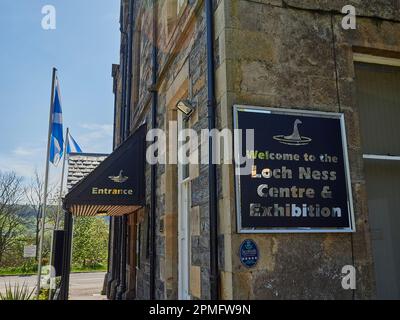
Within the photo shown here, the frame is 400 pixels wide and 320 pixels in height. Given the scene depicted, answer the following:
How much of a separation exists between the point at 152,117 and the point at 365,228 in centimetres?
456

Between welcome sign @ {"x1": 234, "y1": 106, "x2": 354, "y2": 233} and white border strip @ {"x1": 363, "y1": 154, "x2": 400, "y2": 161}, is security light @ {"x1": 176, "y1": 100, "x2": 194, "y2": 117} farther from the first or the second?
white border strip @ {"x1": 363, "y1": 154, "x2": 400, "y2": 161}

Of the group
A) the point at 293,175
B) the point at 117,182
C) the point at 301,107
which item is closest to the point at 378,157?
the point at 301,107

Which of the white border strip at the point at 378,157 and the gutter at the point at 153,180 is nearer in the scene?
the white border strip at the point at 378,157

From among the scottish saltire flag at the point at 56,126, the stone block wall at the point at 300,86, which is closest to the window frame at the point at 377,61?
the stone block wall at the point at 300,86

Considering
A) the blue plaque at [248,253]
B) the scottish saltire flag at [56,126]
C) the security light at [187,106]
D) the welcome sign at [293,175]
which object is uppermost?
the scottish saltire flag at [56,126]

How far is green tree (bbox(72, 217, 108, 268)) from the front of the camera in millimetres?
31562

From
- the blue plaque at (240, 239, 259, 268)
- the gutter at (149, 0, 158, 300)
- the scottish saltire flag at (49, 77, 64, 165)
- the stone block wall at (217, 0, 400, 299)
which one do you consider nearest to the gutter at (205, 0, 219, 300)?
the stone block wall at (217, 0, 400, 299)

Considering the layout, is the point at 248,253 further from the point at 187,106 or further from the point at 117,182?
the point at 117,182

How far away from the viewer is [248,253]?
3377mm

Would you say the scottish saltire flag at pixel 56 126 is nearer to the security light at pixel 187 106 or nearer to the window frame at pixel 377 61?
the security light at pixel 187 106

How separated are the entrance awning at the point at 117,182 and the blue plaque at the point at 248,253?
4.09m

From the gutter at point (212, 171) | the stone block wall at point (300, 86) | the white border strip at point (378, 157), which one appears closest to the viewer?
the stone block wall at point (300, 86)

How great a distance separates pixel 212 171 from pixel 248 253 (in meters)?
0.89

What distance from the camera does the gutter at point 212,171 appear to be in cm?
359
